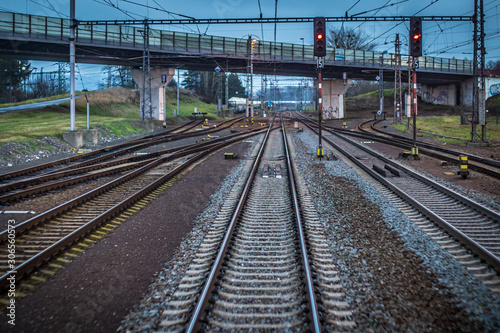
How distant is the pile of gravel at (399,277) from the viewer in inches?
163

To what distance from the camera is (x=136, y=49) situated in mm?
36156

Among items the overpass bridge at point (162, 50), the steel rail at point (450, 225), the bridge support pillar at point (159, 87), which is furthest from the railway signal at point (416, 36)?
the bridge support pillar at point (159, 87)

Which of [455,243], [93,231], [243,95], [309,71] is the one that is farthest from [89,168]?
[243,95]

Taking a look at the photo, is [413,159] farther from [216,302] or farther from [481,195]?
[216,302]

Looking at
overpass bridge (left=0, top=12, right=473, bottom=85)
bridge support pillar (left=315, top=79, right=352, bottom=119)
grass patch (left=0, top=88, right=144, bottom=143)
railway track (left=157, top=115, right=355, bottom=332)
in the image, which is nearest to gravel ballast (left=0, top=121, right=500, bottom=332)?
railway track (left=157, top=115, right=355, bottom=332)

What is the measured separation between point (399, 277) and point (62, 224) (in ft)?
20.6

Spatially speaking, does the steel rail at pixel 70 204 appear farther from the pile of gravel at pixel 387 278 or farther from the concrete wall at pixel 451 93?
the concrete wall at pixel 451 93

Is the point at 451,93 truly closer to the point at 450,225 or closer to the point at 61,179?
the point at 450,225

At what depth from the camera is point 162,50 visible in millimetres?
38000

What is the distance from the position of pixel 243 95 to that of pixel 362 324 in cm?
11273

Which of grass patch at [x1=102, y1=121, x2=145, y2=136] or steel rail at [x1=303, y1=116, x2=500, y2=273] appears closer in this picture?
steel rail at [x1=303, y1=116, x2=500, y2=273]

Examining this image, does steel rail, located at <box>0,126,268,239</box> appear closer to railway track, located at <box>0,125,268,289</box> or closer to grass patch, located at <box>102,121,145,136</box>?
railway track, located at <box>0,125,268,289</box>

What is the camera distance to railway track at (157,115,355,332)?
410cm

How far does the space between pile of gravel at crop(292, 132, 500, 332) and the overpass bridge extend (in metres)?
25.9
